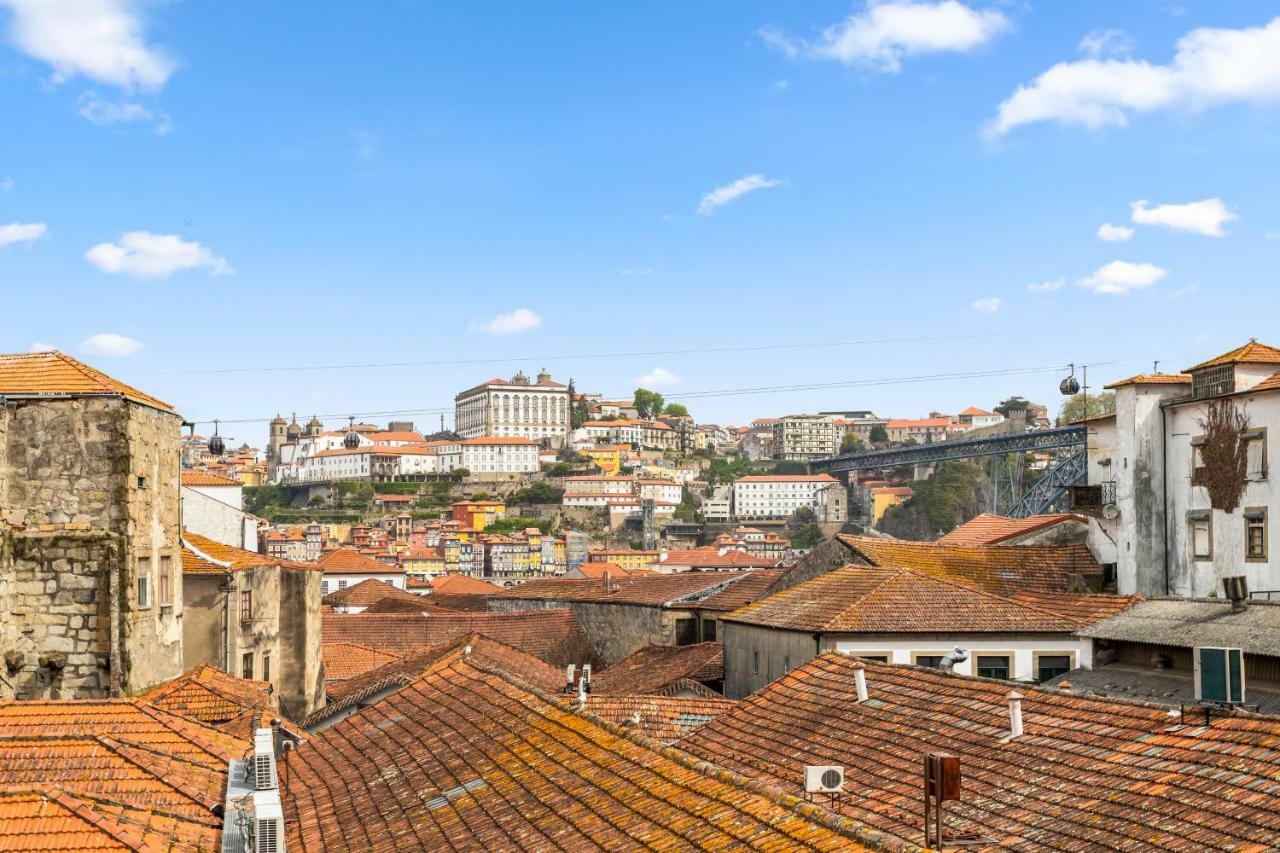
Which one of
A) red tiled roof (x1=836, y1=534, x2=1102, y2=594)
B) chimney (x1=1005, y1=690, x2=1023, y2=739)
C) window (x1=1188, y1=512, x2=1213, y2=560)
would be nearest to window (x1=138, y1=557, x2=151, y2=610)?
chimney (x1=1005, y1=690, x2=1023, y2=739)

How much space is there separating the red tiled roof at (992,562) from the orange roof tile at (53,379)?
52.1 feet

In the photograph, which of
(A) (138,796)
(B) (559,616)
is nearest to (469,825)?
(A) (138,796)

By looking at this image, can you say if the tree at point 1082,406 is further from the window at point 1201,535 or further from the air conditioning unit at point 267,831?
the air conditioning unit at point 267,831

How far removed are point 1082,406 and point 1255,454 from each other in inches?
3764

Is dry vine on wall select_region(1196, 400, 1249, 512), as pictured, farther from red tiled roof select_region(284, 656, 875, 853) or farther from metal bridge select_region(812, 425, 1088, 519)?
red tiled roof select_region(284, 656, 875, 853)

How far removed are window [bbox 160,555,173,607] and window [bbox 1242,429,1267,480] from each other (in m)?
20.0

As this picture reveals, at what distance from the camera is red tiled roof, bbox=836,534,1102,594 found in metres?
29.6

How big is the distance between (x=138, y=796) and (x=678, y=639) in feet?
92.9

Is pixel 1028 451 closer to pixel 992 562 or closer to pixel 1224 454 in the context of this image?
pixel 992 562

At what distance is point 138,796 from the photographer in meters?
12.2

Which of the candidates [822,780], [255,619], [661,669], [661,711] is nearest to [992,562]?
[661,669]

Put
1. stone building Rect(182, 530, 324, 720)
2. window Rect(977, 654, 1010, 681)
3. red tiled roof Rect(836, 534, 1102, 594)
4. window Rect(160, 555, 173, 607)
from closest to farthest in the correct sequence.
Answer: window Rect(160, 555, 173, 607) < window Rect(977, 654, 1010, 681) < stone building Rect(182, 530, 324, 720) < red tiled roof Rect(836, 534, 1102, 594)

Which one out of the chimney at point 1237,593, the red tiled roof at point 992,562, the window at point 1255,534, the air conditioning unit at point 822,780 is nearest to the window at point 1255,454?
the window at point 1255,534

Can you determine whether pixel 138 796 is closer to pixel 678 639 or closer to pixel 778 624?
pixel 778 624
